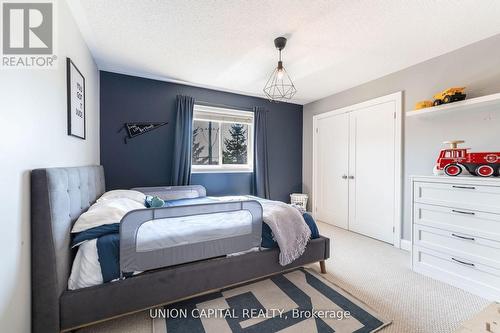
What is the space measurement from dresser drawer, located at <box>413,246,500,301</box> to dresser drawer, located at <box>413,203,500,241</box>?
267 mm

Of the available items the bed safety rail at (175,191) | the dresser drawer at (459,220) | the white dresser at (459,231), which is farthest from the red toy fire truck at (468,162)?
the bed safety rail at (175,191)

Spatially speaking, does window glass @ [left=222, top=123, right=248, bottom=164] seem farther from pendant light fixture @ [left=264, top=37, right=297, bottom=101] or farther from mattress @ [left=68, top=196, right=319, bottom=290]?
mattress @ [left=68, top=196, right=319, bottom=290]

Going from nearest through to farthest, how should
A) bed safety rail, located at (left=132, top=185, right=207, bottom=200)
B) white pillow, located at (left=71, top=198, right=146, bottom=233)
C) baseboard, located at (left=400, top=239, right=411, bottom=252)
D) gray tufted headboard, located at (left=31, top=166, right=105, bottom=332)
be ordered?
gray tufted headboard, located at (left=31, top=166, right=105, bottom=332)
white pillow, located at (left=71, top=198, right=146, bottom=233)
baseboard, located at (left=400, top=239, right=411, bottom=252)
bed safety rail, located at (left=132, top=185, right=207, bottom=200)

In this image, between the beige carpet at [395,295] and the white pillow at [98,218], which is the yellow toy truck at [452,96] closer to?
the beige carpet at [395,295]

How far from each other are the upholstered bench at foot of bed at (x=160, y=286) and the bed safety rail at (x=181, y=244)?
62 millimetres

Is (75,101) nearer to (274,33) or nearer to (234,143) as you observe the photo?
(274,33)

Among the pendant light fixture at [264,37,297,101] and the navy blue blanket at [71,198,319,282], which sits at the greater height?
the pendant light fixture at [264,37,297,101]

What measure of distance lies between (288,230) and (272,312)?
0.66 m

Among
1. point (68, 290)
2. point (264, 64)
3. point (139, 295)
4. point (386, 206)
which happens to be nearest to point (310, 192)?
point (386, 206)

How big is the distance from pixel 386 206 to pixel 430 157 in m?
0.89

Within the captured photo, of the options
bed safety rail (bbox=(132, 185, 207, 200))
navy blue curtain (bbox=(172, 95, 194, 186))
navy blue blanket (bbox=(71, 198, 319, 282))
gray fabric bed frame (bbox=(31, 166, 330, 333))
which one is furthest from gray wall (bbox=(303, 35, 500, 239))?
navy blue blanket (bbox=(71, 198, 319, 282))

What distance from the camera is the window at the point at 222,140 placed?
12.3 feet

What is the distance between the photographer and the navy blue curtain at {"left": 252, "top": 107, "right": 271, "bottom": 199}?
396cm

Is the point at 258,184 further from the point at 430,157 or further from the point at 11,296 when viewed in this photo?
the point at 11,296
